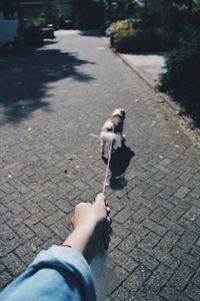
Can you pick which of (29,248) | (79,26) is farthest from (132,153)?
(79,26)

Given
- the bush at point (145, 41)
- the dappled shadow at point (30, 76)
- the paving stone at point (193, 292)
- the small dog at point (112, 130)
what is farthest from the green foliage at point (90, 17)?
the paving stone at point (193, 292)

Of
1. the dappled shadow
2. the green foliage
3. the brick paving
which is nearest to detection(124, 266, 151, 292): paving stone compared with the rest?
the brick paving

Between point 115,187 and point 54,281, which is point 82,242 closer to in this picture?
point 54,281

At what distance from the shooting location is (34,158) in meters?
6.02

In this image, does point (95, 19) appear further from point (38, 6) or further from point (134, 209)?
point (134, 209)

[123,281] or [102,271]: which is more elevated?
[102,271]

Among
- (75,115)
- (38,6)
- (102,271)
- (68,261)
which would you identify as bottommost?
(75,115)

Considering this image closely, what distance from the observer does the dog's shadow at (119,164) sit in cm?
508

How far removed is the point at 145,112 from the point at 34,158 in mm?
4229

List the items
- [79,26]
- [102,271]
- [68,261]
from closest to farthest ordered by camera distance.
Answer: [68,261] < [102,271] < [79,26]

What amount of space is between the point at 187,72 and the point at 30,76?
808cm

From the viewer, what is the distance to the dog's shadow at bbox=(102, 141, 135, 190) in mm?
5082

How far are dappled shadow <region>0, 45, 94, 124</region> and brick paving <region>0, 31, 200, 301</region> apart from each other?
0.11m

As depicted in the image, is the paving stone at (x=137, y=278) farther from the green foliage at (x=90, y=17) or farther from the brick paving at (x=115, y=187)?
the green foliage at (x=90, y=17)
